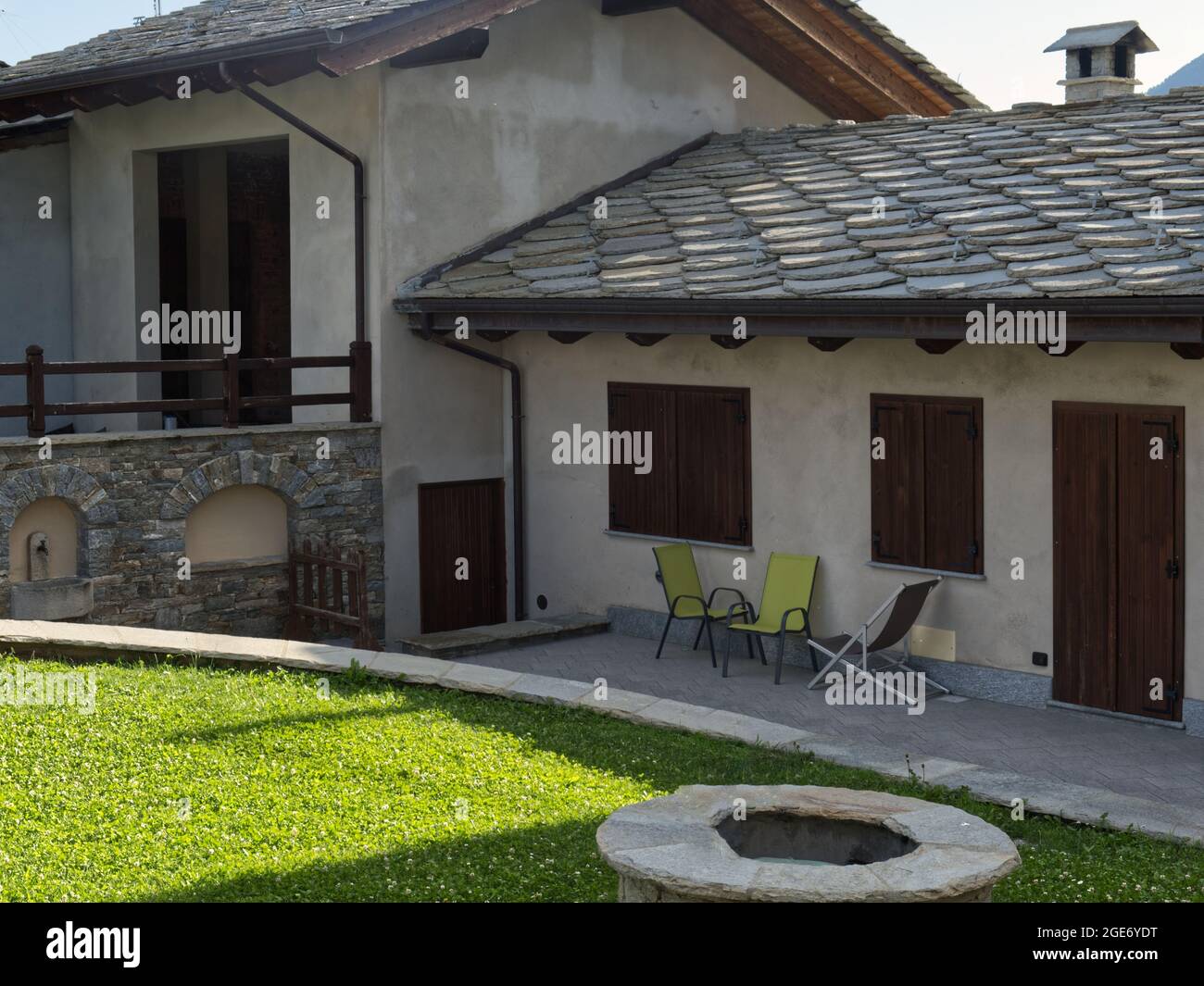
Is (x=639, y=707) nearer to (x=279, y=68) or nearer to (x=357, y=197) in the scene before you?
(x=357, y=197)

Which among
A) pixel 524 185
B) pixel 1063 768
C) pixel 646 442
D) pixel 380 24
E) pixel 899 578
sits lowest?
pixel 1063 768

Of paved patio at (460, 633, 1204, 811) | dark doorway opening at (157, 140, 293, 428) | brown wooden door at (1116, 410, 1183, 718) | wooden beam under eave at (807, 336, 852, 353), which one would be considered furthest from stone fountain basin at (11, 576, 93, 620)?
brown wooden door at (1116, 410, 1183, 718)

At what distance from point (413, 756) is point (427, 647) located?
15.0 feet

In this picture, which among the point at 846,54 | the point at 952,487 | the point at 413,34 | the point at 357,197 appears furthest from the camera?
the point at 846,54

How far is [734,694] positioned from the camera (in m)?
11.8

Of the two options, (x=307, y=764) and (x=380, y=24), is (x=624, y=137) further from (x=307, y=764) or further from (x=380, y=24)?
(x=307, y=764)

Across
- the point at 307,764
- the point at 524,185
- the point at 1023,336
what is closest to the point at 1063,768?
the point at 1023,336

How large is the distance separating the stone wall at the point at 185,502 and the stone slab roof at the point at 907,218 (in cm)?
174

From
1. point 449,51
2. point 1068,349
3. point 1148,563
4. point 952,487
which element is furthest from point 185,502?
point 1148,563

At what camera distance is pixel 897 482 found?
11977 millimetres

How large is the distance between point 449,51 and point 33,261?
19.0ft

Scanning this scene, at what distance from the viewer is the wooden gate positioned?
1317 centimetres

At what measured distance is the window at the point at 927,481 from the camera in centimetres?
1150

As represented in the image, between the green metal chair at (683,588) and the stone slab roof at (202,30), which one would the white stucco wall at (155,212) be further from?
the green metal chair at (683,588)
